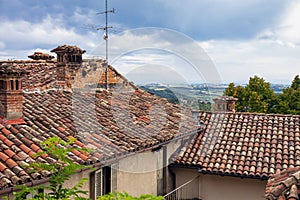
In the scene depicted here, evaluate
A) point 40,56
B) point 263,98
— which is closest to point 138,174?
point 40,56

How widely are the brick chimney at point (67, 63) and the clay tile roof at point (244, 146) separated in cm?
467

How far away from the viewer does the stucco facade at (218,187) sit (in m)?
9.84

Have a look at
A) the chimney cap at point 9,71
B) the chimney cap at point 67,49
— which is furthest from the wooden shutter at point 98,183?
the chimney cap at point 67,49

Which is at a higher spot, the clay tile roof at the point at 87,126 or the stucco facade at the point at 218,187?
the clay tile roof at the point at 87,126

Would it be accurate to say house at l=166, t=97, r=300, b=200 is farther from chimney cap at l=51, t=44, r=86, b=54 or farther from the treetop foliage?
the treetop foliage

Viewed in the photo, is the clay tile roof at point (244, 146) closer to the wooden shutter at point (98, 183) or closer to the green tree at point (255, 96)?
the wooden shutter at point (98, 183)

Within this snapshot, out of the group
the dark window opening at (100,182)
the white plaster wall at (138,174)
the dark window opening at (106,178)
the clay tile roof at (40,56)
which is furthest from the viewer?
the clay tile roof at (40,56)

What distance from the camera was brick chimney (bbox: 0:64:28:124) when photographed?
281 inches

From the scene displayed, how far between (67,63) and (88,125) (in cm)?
477

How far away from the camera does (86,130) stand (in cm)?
792

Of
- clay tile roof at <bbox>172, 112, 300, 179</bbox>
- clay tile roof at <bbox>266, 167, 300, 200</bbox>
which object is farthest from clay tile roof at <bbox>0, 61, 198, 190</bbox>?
clay tile roof at <bbox>266, 167, 300, 200</bbox>

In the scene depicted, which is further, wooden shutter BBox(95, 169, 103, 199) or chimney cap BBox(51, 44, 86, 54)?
chimney cap BBox(51, 44, 86, 54)

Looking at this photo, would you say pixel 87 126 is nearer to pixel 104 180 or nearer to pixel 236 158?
pixel 104 180

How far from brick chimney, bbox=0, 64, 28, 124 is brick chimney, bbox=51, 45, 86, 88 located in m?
4.60
